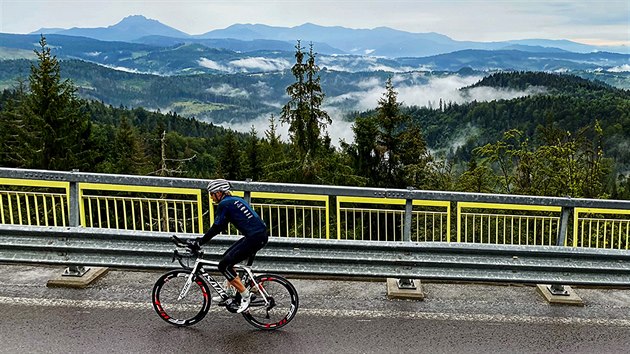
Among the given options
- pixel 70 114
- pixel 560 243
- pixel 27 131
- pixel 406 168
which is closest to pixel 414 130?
pixel 406 168

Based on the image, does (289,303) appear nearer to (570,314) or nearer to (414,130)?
(570,314)

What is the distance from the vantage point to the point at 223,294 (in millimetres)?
6234

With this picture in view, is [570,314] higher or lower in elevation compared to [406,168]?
higher

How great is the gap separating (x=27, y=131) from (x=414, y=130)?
29.1 m

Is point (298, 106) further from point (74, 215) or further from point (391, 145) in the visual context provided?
point (74, 215)

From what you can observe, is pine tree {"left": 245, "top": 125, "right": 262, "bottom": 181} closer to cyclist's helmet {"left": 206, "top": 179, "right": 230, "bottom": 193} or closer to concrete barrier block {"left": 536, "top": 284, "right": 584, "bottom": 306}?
concrete barrier block {"left": 536, "top": 284, "right": 584, "bottom": 306}

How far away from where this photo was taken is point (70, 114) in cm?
4125

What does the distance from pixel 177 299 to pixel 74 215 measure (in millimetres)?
2037

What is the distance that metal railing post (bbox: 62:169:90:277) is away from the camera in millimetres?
7203

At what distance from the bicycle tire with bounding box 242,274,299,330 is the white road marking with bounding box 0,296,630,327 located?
36cm

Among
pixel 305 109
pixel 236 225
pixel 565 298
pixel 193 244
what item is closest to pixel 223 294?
pixel 193 244

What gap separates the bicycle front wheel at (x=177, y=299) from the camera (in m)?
6.14

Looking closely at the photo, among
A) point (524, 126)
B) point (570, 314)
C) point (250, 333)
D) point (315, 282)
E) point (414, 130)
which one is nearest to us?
point (250, 333)

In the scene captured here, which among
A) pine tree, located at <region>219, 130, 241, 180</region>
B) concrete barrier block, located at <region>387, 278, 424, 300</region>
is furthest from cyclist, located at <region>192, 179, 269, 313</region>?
pine tree, located at <region>219, 130, 241, 180</region>
